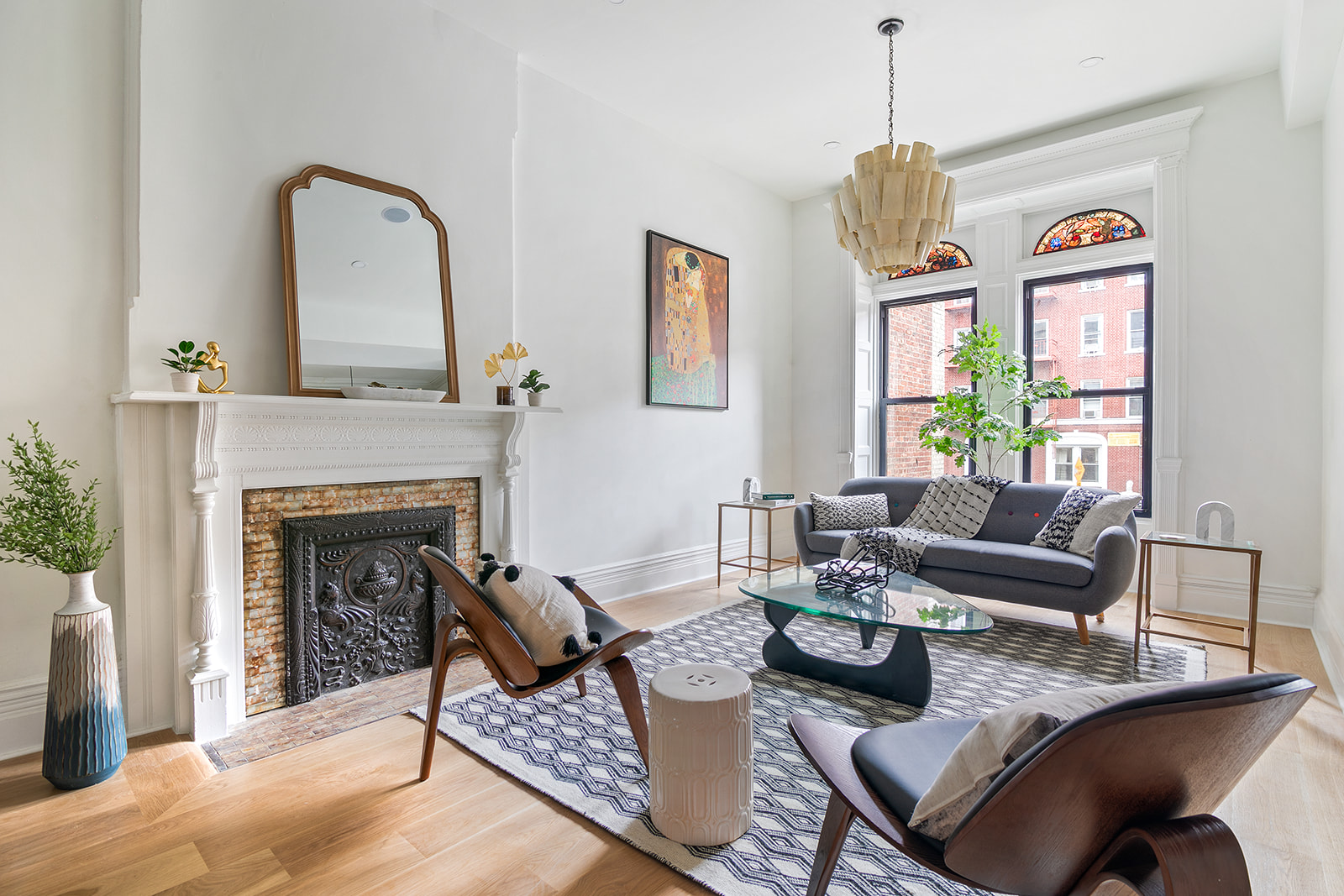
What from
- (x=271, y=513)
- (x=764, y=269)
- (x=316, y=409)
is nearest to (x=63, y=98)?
(x=316, y=409)

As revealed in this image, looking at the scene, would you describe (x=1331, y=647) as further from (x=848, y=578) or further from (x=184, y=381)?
(x=184, y=381)

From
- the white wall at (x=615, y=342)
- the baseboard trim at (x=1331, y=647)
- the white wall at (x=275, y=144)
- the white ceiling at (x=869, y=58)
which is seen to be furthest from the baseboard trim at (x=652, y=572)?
the baseboard trim at (x=1331, y=647)

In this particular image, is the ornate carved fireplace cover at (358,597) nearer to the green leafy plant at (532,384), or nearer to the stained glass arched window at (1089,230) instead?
the green leafy plant at (532,384)

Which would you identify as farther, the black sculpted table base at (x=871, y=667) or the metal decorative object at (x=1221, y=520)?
the metal decorative object at (x=1221, y=520)

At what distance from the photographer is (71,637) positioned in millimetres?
2127

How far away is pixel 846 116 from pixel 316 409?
12.5 ft

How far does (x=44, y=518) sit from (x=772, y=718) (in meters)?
2.62

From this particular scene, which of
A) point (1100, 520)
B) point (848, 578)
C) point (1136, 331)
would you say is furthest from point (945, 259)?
point (848, 578)

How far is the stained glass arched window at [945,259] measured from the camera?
556 centimetres

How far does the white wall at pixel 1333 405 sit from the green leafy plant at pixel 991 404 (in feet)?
4.56

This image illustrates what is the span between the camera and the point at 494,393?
144 inches

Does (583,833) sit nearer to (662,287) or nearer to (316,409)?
(316,409)

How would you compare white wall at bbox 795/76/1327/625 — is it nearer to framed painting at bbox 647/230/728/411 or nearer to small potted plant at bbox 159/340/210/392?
framed painting at bbox 647/230/728/411

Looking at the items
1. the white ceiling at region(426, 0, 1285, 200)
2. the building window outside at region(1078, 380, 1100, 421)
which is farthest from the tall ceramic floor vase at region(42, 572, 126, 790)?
the building window outside at region(1078, 380, 1100, 421)
